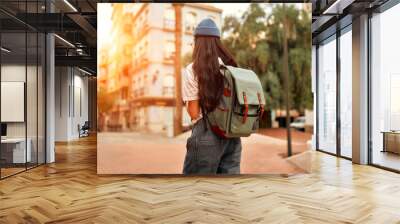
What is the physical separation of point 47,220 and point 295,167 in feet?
11.8

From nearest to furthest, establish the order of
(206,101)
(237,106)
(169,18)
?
(237,106), (206,101), (169,18)

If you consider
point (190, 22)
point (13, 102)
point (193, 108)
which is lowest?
point (193, 108)

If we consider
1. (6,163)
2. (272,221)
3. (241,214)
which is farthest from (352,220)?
(6,163)

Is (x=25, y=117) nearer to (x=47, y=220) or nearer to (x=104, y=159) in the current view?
(x=104, y=159)

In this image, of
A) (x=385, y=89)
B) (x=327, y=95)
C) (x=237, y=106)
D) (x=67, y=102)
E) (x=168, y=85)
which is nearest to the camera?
(x=237, y=106)

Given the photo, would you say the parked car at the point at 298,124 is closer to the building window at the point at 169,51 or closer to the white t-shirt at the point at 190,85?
the white t-shirt at the point at 190,85

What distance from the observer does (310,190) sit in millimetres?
4824

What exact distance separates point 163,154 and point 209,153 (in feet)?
2.21

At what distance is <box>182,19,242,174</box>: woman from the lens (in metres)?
5.47

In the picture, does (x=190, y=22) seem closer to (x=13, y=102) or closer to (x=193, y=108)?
(x=193, y=108)

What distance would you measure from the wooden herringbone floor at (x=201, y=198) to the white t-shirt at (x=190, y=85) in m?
1.17

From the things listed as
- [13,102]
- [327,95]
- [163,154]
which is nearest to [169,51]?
[163,154]

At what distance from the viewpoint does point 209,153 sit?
18.2 ft

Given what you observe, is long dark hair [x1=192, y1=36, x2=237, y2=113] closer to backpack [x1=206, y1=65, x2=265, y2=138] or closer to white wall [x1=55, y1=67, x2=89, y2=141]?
backpack [x1=206, y1=65, x2=265, y2=138]
